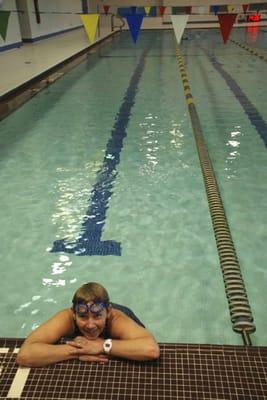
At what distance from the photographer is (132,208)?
3717mm

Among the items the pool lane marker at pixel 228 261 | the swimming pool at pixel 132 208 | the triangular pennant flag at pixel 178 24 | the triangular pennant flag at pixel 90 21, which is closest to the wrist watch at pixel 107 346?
the swimming pool at pixel 132 208

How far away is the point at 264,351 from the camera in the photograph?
1.71 meters

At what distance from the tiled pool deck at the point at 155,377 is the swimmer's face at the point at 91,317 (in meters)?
0.15

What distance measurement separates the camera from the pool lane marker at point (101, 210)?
3.13 meters

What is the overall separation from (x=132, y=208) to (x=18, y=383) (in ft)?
7.54

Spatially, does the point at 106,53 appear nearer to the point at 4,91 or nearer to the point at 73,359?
the point at 4,91

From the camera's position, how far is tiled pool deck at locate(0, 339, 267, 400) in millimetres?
1517

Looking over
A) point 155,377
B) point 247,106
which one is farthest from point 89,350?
point 247,106

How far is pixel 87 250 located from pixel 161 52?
11.6 meters

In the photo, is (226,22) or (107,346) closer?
(107,346)

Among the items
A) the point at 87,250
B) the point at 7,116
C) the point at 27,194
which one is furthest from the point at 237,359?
the point at 7,116

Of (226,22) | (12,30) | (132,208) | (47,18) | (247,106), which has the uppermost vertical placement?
(47,18)

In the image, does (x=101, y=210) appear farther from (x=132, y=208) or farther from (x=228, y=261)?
(x=228, y=261)

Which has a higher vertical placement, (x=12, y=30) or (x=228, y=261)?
(x=12, y=30)
